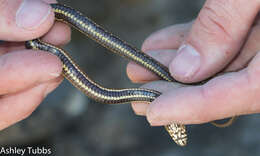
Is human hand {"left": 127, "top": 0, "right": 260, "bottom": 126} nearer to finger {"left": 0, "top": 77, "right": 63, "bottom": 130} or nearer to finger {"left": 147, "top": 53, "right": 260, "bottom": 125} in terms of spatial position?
finger {"left": 147, "top": 53, "right": 260, "bottom": 125}

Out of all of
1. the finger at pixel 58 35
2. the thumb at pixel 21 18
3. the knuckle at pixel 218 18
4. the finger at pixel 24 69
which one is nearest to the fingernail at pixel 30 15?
the thumb at pixel 21 18

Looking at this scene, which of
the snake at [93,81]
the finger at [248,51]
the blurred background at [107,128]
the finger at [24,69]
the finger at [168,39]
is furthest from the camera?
the blurred background at [107,128]

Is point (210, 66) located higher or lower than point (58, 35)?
lower

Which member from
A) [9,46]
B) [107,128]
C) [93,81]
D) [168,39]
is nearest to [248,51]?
[168,39]

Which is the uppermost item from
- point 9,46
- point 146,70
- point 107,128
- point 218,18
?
point 218,18

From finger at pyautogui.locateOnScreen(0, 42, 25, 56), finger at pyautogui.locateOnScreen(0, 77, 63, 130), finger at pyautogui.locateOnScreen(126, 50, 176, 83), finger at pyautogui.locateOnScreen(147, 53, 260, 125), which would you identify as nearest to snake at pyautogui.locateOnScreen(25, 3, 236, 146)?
finger at pyautogui.locateOnScreen(126, 50, 176, 83)

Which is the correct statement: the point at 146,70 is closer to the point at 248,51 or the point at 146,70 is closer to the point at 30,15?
the point at 248,51

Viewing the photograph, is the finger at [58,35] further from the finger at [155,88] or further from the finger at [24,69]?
the finger at [155,88]
